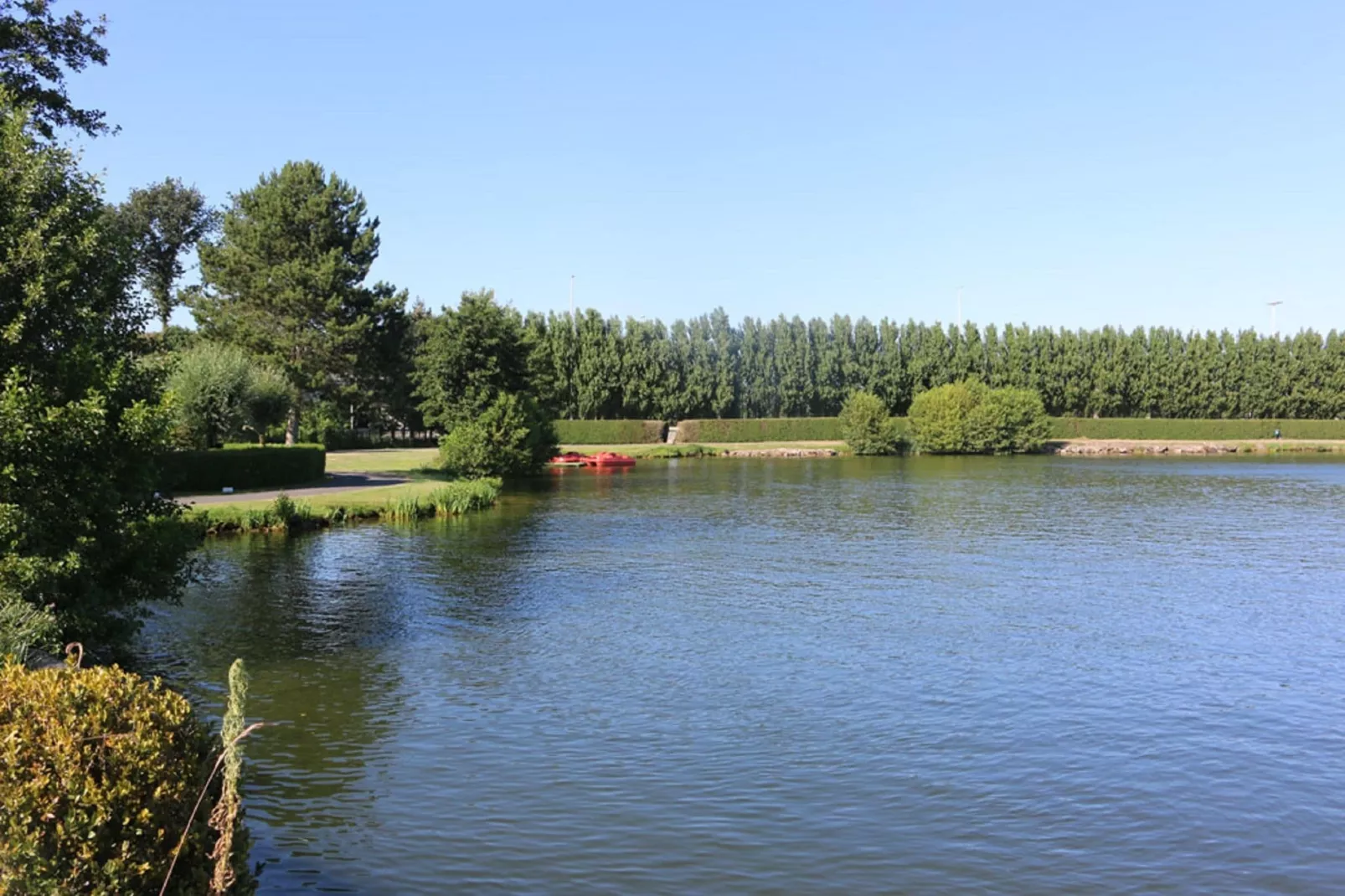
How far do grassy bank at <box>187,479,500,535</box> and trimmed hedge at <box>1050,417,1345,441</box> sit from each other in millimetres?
68737

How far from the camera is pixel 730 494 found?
146 ft

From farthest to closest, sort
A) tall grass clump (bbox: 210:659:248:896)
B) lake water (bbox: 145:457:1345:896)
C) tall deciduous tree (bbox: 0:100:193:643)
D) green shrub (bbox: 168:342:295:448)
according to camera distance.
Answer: green shrub (bbox: 168:342:295:448) → tall deciduous tree (bbox: 0:100:193:643) → lake water (bbox: 145:457:1345:896) → tall grass clump (bbox: 210:659:248:896)

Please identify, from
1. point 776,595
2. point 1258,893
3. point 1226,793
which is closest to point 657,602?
point 776,595

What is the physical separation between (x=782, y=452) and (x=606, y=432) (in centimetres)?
1470

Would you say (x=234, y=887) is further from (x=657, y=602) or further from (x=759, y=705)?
(x=657, y=602)

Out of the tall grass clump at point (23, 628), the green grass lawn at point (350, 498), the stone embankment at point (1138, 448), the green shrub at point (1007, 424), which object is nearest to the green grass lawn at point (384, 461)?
the green grass lawn at point (350, 498)

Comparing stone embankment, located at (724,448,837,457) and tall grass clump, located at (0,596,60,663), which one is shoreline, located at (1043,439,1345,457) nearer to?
stone embankment, located at (724,448,837,457)

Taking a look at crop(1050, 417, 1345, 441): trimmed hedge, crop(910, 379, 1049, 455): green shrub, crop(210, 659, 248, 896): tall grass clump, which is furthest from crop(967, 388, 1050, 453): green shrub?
crop(210, 659, 248, 896): tall grass clump

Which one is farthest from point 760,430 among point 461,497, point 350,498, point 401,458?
point 350,498

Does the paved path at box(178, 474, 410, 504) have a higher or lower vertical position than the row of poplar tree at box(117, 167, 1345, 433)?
lower

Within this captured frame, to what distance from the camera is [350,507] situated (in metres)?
32.0

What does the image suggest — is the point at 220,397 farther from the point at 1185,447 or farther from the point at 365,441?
the point at 1185,447

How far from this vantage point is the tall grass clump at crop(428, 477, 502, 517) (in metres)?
34.6

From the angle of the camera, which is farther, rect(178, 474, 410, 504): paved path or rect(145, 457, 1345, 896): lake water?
rect(178, 474, 410, 504): paved path
